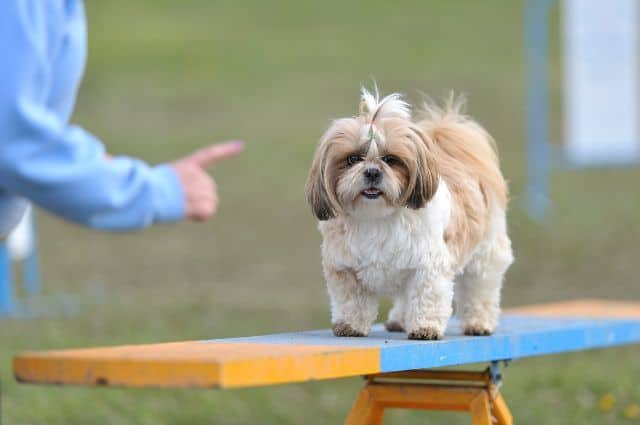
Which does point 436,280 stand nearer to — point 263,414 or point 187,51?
point 263,414

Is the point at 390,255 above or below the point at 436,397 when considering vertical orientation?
above

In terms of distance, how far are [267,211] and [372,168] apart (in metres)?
11.0

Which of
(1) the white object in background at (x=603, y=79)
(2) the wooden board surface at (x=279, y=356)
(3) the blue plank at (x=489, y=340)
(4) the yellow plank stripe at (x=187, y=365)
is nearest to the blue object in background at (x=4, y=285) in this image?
(3) the blue plank at (x=489, y=340)

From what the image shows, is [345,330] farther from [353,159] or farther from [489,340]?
[353,159]

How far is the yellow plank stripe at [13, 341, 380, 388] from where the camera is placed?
3.07 meters

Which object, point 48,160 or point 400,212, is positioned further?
point 400,212

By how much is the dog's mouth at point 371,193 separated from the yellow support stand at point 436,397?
2.75 ft

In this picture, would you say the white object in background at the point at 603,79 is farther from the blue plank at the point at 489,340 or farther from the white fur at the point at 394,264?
the white fur at the point at 394,264

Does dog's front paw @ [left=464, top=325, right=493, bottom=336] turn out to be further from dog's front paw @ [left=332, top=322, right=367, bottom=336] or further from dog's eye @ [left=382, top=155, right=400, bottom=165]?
dog's eye @ [left=382, top=155, right=400, bottom=165]

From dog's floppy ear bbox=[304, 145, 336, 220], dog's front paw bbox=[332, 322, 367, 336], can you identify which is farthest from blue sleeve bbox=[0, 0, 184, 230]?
dog's front paw bbox=[332, 322, 367, 336]

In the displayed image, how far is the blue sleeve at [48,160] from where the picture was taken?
9.85 ft

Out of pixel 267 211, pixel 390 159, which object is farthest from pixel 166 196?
pixel 267 211

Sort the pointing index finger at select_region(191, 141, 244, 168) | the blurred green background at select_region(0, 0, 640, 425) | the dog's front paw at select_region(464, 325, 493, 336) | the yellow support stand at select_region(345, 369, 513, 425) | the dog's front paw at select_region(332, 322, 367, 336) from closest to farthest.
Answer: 1. the pointing index finger at select_region(191, 141, 244, 168)
2. the dog's front paw at select_region(332, 322, 367, 336)
3. the yellow support stand at select_region(345, 369, 513, 425)
4. the dog's front paw at select_region(464, 325, 493, 336)
5. the blurred green background at select_region(0, 0, 640, 425)

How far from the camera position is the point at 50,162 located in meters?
3.15
